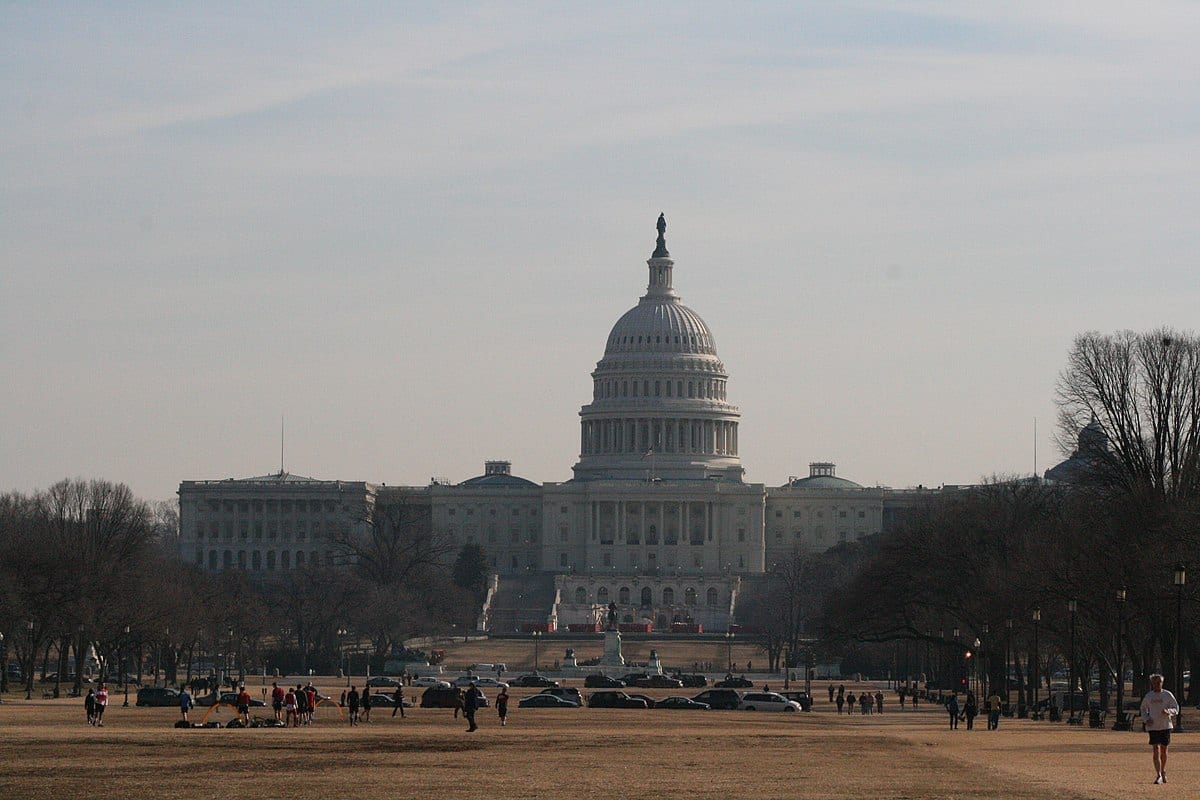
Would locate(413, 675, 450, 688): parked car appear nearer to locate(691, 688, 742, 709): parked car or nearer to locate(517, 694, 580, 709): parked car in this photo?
locate(691, 688, 742, 709): parked car

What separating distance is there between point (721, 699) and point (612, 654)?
60807 mm

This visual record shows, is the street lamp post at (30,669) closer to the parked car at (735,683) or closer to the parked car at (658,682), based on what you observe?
the parked car at (658,682)

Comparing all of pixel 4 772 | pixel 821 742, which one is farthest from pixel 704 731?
pixel 4 772

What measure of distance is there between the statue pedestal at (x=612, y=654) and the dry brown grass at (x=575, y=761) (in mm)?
74477

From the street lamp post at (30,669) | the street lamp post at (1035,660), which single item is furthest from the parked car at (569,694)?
the street lamp post at (30,669)

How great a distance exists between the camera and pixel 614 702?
9081cm

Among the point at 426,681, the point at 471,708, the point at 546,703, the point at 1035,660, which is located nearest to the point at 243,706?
the point at 471,708

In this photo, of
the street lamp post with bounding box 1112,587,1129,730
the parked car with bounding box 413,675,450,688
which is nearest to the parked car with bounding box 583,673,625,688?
the parked car with bounding box 413,675,450,688

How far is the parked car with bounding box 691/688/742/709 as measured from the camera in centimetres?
9231

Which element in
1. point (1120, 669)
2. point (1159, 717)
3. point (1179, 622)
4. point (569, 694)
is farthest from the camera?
point (569, 694)

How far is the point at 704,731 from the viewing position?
67.9 m

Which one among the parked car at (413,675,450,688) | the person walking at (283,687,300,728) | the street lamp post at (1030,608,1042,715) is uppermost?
the street lamp post at (1030,608,1042,715)

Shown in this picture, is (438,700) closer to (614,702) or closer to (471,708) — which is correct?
(614,702)

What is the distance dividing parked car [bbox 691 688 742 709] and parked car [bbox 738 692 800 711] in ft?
1.97
